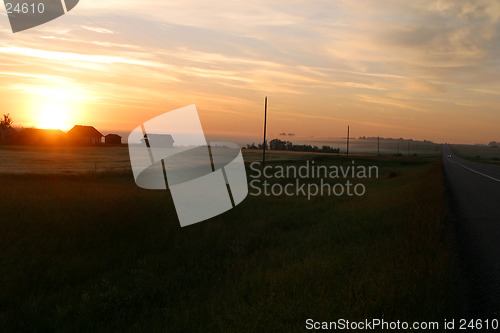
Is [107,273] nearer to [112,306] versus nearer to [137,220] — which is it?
[112,306]

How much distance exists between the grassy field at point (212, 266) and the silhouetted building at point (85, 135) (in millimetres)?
71893

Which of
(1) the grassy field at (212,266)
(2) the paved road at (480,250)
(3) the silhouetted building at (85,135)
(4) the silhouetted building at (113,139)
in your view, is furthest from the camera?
(4) the silhouetted building at (113,139)

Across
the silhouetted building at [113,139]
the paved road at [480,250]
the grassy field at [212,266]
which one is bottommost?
the grassy field at [212,266]

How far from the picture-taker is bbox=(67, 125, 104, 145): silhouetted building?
8244 centimetres

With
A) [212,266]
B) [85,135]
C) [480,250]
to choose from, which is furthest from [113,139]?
[480,250]

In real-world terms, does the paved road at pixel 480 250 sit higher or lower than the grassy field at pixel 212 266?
higher

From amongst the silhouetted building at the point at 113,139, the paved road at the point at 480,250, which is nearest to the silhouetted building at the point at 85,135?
the silhouetted building at the point at 113,139

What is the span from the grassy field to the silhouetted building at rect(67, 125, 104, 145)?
71893 millimetres

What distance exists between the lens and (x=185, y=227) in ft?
47.3

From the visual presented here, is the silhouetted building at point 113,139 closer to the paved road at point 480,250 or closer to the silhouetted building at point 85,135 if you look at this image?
the silhouetted building at point 85,135

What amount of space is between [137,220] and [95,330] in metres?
7.32

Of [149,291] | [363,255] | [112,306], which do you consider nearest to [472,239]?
[363,255]

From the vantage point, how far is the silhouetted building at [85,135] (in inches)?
3246

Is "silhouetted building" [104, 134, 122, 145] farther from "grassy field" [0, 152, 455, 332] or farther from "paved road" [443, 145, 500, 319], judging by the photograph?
"paved road" [443, 145, 500, 319]
